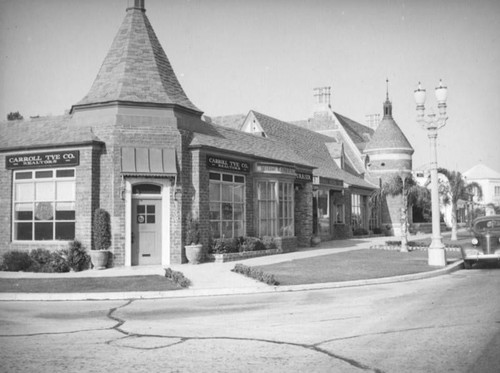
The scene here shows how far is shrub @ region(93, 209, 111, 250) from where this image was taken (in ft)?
60.0

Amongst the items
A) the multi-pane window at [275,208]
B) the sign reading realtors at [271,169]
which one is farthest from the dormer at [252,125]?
the sign reading realtors at [271,169]

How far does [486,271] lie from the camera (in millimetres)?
17812

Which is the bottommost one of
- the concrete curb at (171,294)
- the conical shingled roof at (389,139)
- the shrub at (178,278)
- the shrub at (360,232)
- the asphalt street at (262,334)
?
the asphalt street at (262,334)

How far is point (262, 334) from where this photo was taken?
8.26 m

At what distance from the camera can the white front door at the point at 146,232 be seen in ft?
62.2

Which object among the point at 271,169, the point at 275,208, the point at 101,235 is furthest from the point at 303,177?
the point at 101,235

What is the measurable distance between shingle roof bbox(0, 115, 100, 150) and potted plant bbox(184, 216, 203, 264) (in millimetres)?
4355

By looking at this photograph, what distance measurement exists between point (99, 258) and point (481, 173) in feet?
347

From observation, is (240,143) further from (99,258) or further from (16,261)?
(16,261)

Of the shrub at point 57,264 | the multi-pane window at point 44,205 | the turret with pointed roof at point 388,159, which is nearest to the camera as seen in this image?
the shrub at point 57,264

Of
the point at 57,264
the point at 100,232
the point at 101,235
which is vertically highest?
the point at 100,232

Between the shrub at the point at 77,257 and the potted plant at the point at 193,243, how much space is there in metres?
3.38

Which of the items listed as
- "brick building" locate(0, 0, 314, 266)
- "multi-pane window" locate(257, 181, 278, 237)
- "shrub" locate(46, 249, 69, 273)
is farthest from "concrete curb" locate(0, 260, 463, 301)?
"multi-pane window" locate(257, 181, 278, 237)

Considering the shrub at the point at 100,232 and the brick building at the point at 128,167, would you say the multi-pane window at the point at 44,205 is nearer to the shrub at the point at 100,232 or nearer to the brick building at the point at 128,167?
the brick building at the point at 128,167
